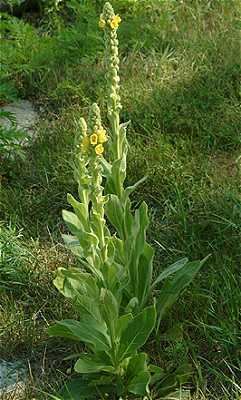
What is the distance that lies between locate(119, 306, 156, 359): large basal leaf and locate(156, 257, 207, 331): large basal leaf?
30 centimetres

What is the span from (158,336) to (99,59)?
274 cm

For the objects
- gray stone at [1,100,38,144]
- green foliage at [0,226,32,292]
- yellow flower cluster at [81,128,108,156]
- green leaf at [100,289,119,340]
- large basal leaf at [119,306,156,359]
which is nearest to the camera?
yellow flower cluster at [81,128,108,156]

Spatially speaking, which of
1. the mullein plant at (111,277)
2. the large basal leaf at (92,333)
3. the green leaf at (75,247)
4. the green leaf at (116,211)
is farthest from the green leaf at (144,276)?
the large basal leaf at (92,333)

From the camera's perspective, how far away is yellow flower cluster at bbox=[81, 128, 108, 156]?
236 cm

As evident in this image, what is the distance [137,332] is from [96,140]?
0.74m

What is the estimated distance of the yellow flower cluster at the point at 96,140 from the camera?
236 centimetres

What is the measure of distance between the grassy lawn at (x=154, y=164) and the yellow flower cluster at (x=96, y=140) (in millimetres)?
957

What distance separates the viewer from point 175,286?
2.96 metres

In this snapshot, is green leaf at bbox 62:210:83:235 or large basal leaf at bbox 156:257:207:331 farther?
large basal leaf at bbox 156:257:207:331

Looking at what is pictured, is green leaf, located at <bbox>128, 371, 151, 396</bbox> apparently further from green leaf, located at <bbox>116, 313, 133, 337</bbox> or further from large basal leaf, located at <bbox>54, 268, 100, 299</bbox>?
large basal leaf, located at <bbox>54, 268, 100, 299</bbox>

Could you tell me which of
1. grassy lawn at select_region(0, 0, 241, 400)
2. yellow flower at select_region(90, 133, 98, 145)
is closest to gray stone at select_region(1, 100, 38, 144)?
grassy lawn at select_region(0, 0, 241, 400)

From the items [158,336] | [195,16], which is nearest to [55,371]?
[158,336]

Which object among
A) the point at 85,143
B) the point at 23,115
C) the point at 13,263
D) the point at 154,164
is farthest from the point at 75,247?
the point at 23,115

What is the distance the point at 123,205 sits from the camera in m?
2.87
